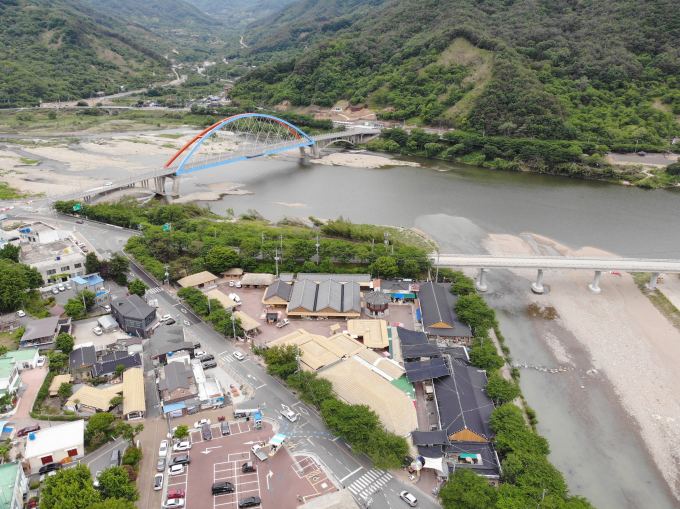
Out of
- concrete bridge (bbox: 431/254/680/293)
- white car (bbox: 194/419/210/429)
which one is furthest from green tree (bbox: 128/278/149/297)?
concrete bridge (bbox: 431/254/680/293)

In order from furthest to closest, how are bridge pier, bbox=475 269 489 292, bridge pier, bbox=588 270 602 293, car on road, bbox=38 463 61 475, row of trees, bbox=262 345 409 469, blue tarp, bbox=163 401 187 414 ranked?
bridge pier, bbox=475 269 489 292, bridge pier, bbox=588 270 602 293, blue tarp, bbox=163 401 187 414, row of trees, bbox=262 345 409 469, car on road, bbox=38 463 61 475

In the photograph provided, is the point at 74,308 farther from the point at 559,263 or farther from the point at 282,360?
the point at 559,263

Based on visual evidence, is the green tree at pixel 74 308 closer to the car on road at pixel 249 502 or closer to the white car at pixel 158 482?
the white car at pixel 158 482

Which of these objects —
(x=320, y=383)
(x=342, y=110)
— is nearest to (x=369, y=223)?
(x=320, y=383)

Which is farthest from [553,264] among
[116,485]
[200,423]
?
[116,485]

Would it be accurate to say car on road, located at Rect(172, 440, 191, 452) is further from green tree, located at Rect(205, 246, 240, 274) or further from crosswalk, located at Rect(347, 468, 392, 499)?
green tree, located at Rect(205, 246, 240, 274)

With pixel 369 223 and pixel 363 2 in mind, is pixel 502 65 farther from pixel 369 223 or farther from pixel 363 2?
pixel 363 2
